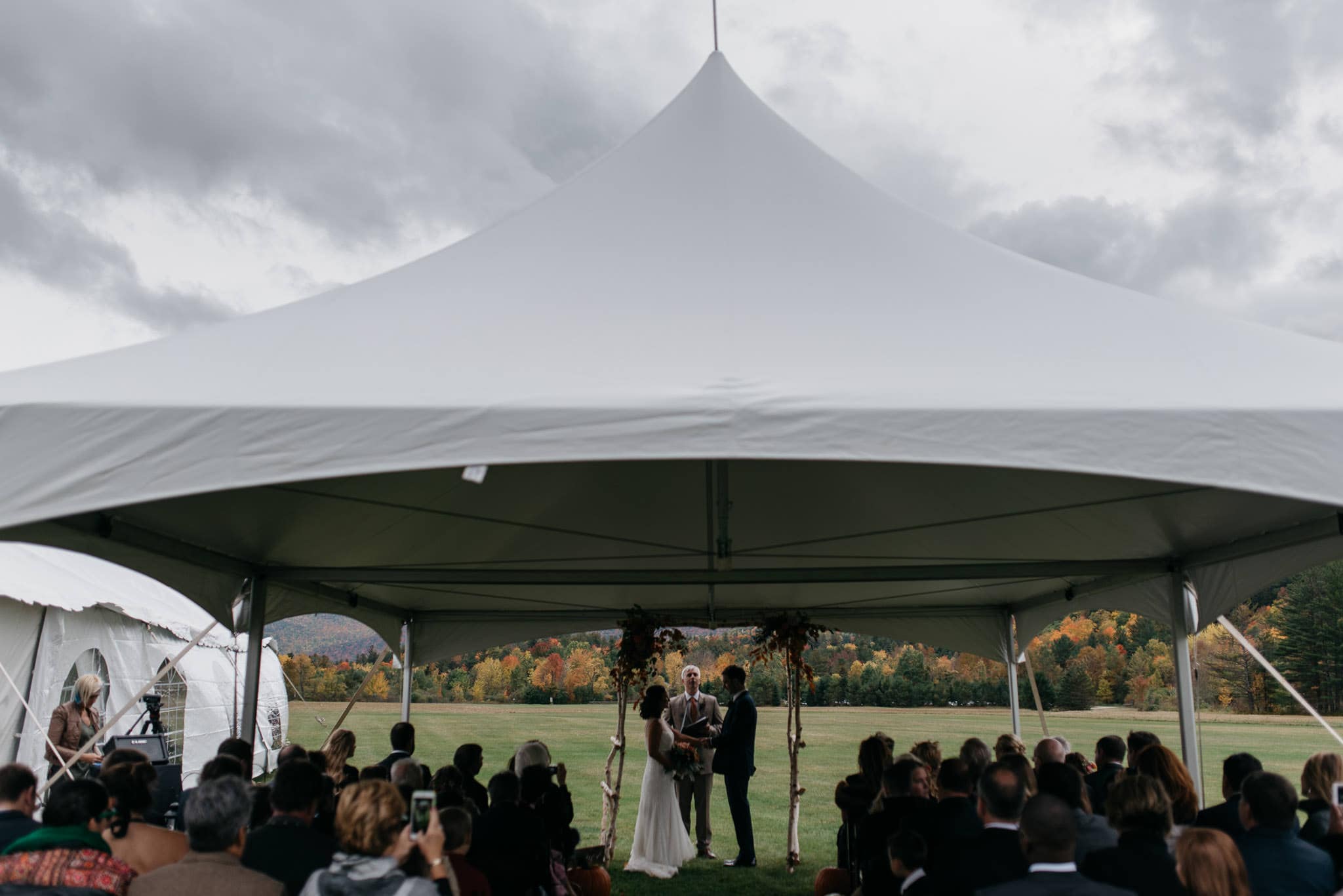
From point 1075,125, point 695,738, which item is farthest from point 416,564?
point 1075,125

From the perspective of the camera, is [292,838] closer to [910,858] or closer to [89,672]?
[910,858]

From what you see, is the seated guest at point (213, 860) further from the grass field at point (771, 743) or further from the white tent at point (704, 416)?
the grass field at point (771, 743)

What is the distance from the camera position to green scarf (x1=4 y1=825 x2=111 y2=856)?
2.44m

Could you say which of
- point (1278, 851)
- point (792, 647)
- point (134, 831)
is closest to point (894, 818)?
point (1278, 851)

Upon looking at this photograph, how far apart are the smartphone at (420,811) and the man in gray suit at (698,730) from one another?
5427mm

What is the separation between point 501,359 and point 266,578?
11.9 ft

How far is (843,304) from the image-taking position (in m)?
3.49

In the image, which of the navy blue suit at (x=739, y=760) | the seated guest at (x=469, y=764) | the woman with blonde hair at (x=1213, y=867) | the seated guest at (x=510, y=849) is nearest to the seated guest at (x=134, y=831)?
the seated guest at (x=510, y=849)

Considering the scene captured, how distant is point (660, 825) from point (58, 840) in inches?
206

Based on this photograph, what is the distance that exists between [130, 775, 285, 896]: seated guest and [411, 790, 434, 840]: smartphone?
1.23ft

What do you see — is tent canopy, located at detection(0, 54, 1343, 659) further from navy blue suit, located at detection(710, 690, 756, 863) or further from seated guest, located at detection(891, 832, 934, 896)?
navy blue suit, located at detection(710, 690, 756, 863)

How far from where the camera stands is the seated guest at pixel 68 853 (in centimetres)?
238

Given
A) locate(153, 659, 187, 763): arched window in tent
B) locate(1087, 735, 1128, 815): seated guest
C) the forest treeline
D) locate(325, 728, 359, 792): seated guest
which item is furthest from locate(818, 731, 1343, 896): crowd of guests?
the forest treeline

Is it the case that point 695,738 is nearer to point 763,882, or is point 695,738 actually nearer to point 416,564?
point 763,882
